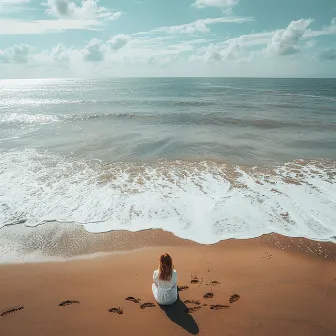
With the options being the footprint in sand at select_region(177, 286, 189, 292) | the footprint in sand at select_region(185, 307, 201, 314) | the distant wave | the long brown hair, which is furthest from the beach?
the distant wave

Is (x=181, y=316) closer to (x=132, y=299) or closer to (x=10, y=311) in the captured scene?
(x=132, y=299)

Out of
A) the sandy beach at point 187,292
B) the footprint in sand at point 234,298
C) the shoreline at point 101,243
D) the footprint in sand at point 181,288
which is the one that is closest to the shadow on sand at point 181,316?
the sandy beach at point 187,292

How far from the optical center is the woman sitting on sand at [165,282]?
501 centimetres

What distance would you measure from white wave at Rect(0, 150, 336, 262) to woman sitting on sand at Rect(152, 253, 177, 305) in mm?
2606

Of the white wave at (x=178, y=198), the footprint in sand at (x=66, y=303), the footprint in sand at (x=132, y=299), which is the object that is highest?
the white wave at (x=178, y=198)

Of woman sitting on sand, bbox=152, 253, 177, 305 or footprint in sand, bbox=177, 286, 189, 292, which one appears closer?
woman sitting on sand, bbox=152, 253, 177, 305

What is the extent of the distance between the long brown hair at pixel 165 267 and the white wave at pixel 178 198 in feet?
8.95

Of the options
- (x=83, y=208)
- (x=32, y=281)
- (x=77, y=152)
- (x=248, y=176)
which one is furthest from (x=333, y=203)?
(x=77, y=152)

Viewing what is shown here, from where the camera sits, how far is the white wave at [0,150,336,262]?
8.40 m

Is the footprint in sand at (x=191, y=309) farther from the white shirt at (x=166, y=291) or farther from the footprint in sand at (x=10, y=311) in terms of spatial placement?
the footprint in sand at (x=10, y=311)

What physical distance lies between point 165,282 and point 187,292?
848mm

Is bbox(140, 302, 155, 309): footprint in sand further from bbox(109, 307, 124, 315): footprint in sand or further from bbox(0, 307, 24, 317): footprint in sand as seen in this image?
bbox(0, 307, 24, 317): footprint in sand

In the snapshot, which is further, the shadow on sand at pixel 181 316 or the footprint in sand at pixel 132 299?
the footprint in sand at pixel 132 299

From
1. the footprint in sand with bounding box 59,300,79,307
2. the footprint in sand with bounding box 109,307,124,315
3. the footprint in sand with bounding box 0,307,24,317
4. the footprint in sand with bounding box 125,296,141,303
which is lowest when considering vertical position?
the footprint in sand with bounding box 0,307,24,317
